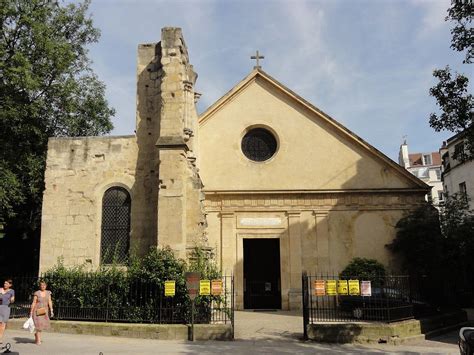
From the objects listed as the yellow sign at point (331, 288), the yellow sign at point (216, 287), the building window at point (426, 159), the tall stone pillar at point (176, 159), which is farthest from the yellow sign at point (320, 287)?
the building window at point (426, 159)

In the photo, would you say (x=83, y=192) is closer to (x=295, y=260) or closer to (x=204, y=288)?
(x=204, y=288)

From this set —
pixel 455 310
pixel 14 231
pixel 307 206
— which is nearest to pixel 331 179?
pixel 307 206

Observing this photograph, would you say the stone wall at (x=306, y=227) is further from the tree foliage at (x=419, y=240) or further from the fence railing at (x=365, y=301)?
the fence railing at (x=365, y=301)

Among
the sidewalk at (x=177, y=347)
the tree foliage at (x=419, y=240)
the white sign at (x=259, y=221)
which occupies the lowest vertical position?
the sidewalk at (x=177, y=347)

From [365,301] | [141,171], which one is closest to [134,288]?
[141,171]

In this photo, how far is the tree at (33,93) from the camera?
17.5 meters

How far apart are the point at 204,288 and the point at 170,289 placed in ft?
2.96

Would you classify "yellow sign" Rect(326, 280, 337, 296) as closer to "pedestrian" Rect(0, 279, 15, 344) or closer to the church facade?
the church facade

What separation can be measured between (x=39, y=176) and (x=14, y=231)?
14.4ft

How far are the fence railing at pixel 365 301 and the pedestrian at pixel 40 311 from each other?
21.0 feet

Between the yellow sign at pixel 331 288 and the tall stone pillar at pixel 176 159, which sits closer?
the yellow sign at pixel 331 288

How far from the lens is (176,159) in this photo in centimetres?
1452

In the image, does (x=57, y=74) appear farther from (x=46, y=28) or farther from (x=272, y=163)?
(x=272, y=163)

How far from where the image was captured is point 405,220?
63.1ft
